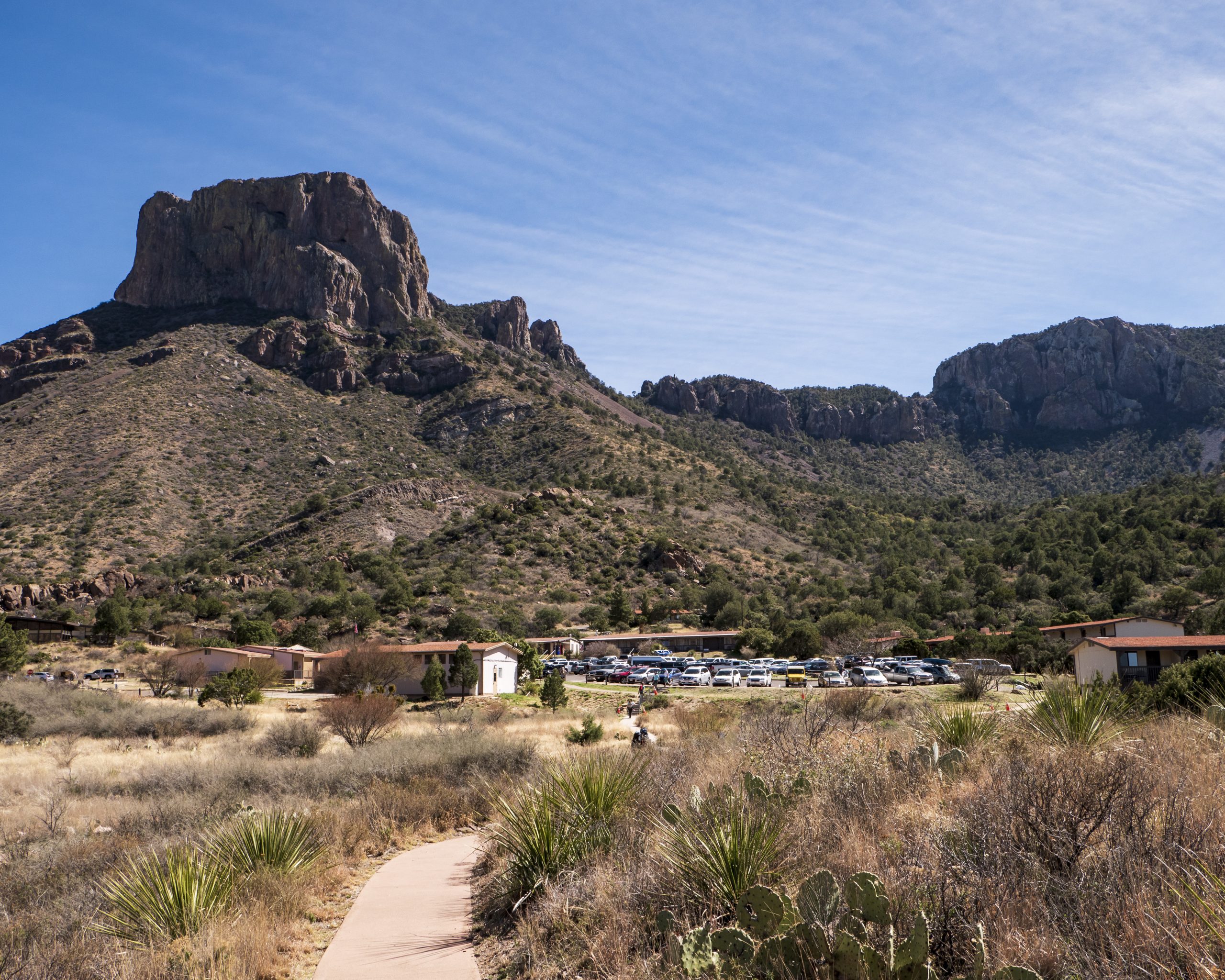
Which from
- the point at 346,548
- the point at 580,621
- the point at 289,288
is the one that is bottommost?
the point at 580,621

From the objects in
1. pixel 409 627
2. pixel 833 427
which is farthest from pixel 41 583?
pixel 833 427

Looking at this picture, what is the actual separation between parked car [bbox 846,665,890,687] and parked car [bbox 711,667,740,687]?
6.01m

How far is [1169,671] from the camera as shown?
19078mm

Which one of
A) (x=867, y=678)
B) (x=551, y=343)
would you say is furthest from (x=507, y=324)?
(x=867, y=678)

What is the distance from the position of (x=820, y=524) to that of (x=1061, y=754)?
93520mm

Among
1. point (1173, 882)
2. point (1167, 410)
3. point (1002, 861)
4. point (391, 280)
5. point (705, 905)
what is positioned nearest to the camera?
point (1173, 882)

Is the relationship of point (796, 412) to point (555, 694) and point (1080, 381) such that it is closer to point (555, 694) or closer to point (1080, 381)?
point (1080, 381)

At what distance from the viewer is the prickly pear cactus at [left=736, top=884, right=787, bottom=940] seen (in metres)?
5.47

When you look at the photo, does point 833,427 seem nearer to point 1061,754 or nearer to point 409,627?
point 409,627

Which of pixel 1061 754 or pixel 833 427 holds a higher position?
pixel 833 427

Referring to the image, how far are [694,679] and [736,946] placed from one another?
43288 mm

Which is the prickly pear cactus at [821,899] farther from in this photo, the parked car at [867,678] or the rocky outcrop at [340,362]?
the rocky outcrop at [340,362]

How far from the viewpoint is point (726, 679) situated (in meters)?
47.1

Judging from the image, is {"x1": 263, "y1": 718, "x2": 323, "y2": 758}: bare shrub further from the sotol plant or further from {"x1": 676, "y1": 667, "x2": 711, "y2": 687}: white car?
{"x1": 676, "y1": 667, "x2": 711, "y2": 687}: white car
